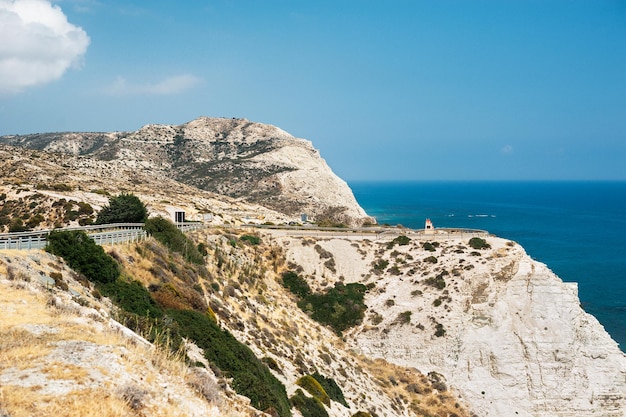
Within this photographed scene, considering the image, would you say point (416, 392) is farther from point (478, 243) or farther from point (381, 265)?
point (478, 243)

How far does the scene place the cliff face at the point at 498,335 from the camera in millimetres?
38688

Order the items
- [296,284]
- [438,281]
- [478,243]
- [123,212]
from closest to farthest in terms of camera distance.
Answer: [123,212], [438,281], [296,284], [478,243]

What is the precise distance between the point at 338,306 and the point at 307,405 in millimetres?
21751

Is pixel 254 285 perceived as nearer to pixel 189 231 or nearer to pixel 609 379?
pixel 189 231

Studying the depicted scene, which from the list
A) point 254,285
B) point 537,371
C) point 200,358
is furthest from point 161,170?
point 200,358

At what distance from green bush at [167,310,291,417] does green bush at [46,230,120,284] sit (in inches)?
117

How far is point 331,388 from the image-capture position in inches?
1134

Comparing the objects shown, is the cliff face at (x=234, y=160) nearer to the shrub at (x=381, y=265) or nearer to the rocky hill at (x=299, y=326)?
the shrub at (x=381, y=265)

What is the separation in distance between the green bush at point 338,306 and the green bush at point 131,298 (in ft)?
79.6

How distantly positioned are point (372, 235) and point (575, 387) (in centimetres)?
2336

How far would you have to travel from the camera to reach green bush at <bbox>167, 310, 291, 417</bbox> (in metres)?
18.0

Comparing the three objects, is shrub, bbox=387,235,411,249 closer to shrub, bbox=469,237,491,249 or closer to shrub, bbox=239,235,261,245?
shrub, bbox=469,237,491,249

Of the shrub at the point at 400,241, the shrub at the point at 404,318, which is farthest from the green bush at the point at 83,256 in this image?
the shrub at the point at 400,241

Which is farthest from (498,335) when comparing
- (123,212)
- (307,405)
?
(123,212)
